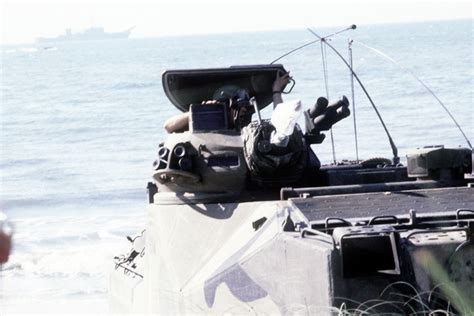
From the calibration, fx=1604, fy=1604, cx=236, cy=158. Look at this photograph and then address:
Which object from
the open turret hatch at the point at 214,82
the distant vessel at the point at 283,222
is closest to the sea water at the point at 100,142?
the open turret hatch at the point at 214,82

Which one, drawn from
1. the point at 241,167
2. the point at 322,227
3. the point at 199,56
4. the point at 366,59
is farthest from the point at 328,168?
the point at 199,56

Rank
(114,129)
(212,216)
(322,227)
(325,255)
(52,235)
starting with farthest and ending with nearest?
(114,129) < (52,235) < (212,216) < (322,227) < (325,255)

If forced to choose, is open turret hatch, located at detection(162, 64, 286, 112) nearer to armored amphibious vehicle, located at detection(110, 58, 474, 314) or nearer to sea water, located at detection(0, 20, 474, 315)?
armored amphibious vehicle, located at detection(110, 58, 474, 314)

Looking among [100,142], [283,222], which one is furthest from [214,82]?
[100,142]

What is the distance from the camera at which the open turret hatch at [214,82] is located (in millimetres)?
11180

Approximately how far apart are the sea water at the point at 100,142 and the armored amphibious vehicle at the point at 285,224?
46.2 inches

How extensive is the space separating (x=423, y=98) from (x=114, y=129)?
22.0 feet

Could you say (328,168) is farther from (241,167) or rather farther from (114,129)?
(114,129)

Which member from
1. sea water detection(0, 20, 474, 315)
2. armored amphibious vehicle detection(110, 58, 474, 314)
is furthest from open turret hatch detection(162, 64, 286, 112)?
sea water detection(0, 20, 474, 315)

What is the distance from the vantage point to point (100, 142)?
3131 cm

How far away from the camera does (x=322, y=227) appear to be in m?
8.80

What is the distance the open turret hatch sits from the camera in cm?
1118

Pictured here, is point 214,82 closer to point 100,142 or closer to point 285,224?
point 285,224

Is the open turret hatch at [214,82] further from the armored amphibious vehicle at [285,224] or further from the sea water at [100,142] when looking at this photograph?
the sea water at [100,142]
